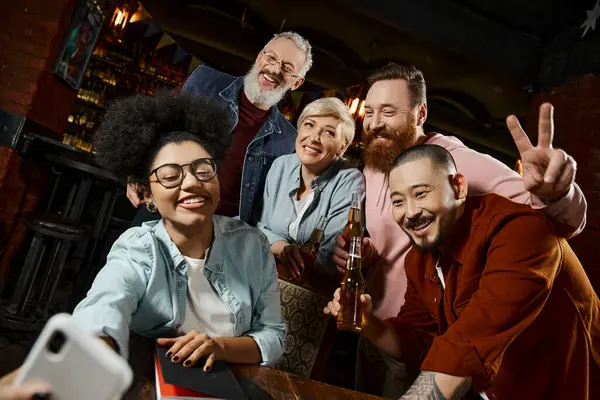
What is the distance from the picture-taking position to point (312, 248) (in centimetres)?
177

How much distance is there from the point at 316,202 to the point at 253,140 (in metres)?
0.49

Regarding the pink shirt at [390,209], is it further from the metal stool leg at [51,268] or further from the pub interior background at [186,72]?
the metal stool leg at [51,268]

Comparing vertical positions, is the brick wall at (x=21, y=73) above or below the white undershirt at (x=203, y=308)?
above

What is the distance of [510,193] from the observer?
5.03 ft

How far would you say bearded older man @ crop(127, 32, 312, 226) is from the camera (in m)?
2.05

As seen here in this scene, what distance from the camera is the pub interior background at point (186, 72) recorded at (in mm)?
3105

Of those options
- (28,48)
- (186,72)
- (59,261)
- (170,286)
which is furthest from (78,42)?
(170,286)

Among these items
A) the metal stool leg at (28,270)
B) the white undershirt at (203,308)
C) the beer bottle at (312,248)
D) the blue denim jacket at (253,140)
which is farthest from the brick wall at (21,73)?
the white undershirt at (203,308)

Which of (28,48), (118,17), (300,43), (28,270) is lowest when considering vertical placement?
(28,270)

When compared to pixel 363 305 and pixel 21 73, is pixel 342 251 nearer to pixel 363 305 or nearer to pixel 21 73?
pixel 363 305

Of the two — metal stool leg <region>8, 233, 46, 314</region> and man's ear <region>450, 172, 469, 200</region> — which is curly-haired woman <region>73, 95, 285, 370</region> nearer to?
man's ear <region>450, 172, 469, 200</region>

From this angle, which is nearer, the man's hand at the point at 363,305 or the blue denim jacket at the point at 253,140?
the man's hand at the point at 363,305

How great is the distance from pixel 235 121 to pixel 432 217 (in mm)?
1209

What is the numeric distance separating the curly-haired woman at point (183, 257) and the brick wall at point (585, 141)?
2.89 meters
